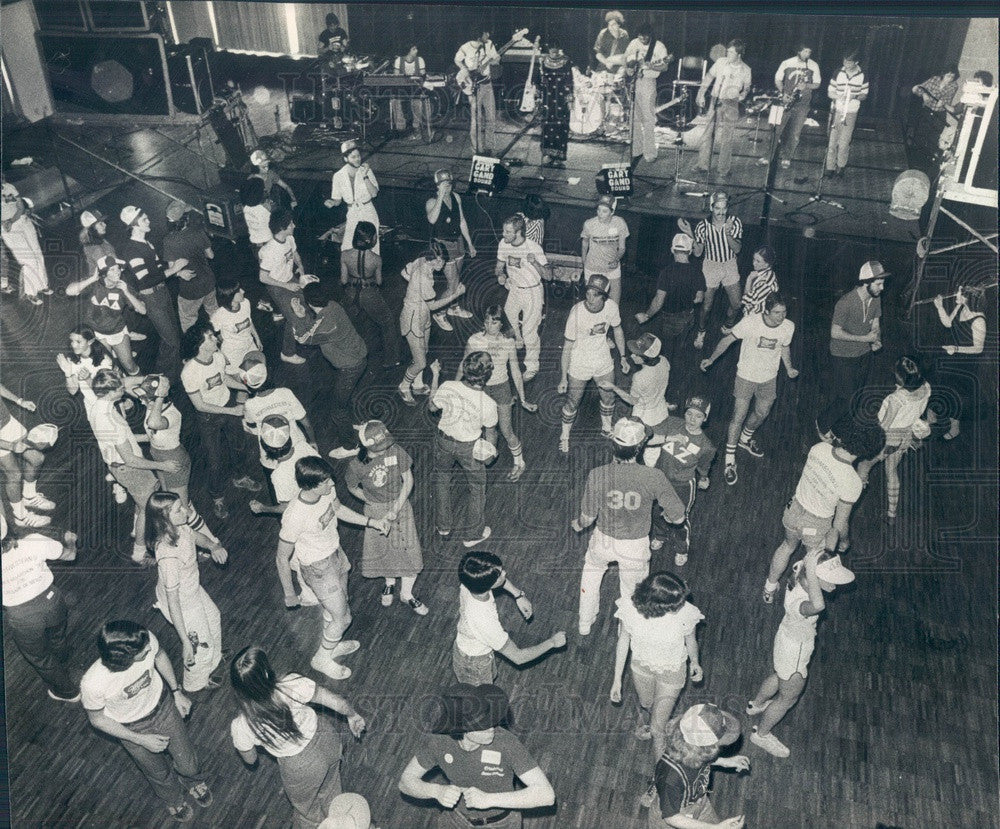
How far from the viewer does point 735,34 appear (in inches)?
610

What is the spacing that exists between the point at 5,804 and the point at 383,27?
51.0 ft

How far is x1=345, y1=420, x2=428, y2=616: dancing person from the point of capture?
603 centimetres

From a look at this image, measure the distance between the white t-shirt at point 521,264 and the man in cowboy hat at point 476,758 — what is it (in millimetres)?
4723

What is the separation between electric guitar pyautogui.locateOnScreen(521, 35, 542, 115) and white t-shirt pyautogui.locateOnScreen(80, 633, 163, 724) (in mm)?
12084

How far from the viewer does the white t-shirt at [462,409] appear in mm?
6566

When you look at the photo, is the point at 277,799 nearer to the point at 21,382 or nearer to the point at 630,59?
the point at 21,382

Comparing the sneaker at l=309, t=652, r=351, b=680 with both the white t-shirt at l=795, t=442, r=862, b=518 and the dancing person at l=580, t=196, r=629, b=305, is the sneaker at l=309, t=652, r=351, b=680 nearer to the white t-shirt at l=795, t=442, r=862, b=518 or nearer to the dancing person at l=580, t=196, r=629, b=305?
the white t-shirt at l=795, t=442, r=862, b=518

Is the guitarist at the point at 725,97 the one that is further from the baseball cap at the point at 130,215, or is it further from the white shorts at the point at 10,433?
the white shorts at the point at 10,433

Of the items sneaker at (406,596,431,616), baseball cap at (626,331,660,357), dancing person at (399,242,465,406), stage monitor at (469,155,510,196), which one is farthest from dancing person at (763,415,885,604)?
stage monitor at (469,155,510,196)

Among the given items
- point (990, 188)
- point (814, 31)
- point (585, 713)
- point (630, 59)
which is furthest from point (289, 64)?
point (585, 713)

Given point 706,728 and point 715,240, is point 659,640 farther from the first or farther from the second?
point 715,240

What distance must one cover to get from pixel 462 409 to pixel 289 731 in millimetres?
2787

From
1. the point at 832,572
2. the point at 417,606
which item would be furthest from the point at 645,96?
the point at 832,572

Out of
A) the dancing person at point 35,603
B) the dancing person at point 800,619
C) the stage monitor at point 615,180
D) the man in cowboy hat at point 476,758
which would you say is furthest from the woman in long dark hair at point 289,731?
the stage monitor at point 615,180
